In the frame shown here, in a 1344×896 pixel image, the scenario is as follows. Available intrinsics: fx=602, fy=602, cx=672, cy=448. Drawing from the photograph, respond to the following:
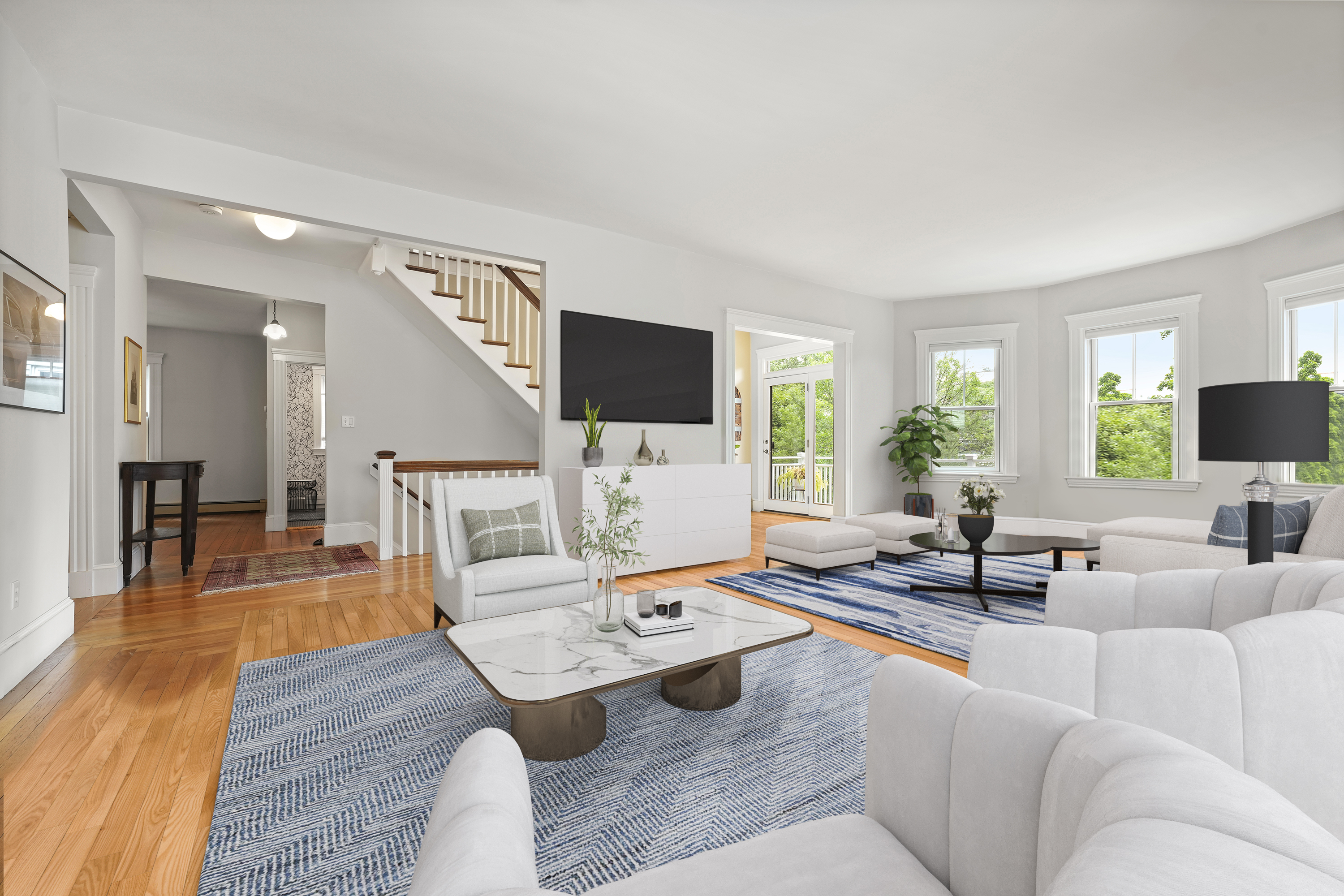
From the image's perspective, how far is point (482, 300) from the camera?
228 inches

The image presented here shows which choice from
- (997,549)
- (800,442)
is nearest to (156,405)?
(800,442)

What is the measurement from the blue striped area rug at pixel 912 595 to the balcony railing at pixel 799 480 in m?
2.99

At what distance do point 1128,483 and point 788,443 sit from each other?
13.0 feet

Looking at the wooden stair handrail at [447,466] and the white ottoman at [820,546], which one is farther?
the wooden stair handrail at [447,466]

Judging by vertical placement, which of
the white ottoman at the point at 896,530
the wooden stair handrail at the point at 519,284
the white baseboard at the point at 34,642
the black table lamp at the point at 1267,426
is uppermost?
the wooden stair handrail at the point at 519,284

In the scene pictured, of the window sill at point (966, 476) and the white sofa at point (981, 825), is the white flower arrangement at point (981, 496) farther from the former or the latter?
the white sofa at point (981, 825)

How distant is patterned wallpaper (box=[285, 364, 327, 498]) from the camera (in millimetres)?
7016

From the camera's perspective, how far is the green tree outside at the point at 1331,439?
4.31 metres

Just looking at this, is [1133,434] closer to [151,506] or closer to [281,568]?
[281,568]

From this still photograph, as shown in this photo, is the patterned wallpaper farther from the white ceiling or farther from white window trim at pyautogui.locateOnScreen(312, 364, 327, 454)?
the white ceiling

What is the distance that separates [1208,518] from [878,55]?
16.8ft

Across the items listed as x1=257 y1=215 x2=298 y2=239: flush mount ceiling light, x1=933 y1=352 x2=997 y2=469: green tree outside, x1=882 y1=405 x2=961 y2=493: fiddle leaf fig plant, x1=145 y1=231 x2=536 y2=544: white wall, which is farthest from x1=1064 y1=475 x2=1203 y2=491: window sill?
x1=257 y1=215 x2=298 y2=239: flush mount ceiling light

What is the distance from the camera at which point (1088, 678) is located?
45.6 inches

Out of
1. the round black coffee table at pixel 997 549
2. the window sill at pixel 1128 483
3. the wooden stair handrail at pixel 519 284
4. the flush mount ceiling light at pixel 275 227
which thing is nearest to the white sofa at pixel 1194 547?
the round black coffee table at pixel 997 549
